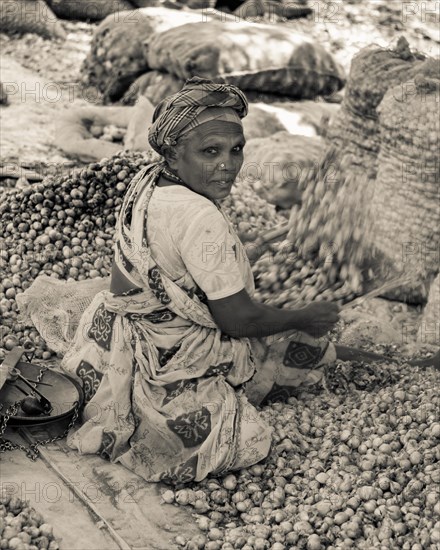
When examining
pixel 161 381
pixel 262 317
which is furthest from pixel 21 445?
pixel 262 317

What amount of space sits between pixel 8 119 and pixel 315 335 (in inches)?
151

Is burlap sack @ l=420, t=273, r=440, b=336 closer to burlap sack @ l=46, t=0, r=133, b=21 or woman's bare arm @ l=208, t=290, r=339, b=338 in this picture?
woman's bare arm @ l=208, t=290, r=339, b=338

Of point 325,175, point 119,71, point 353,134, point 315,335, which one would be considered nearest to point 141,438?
point 315,335

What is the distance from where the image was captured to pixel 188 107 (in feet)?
8.56

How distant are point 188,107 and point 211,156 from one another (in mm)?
163

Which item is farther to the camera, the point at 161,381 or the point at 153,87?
the point at 153,87

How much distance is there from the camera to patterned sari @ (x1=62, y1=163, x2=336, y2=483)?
2.70 m

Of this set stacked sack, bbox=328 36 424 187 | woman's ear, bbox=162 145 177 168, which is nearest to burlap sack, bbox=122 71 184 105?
stacked sack, bbox=328 36 424 187

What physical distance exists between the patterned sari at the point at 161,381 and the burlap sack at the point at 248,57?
3.49 m

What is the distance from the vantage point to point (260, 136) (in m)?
5.54

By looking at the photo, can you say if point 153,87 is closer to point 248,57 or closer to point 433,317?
point 248,57

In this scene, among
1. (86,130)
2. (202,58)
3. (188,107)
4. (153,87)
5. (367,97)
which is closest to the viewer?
(188,107)

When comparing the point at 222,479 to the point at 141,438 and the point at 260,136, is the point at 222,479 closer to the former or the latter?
the point at 141,438

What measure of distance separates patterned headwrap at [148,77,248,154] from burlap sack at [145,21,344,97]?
359cm
